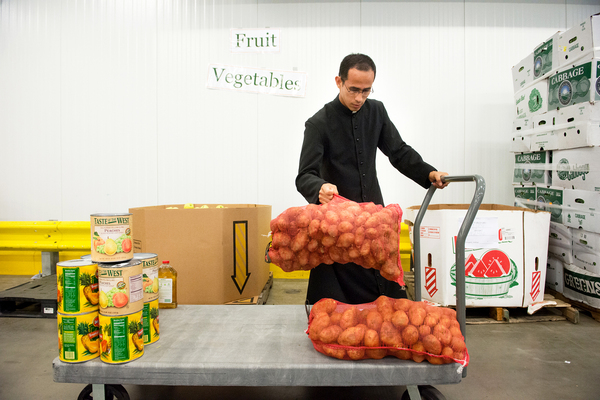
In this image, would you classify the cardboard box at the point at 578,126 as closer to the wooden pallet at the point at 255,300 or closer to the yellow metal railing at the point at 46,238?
the wooden pallet at the point at 255,300

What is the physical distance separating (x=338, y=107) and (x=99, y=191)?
3760 mm

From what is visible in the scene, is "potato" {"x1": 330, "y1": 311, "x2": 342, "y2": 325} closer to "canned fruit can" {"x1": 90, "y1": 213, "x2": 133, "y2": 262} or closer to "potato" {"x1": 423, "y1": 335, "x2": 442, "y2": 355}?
"potato" {"x1": 423, "y1": 335, "x2": 442, "y2": 355}

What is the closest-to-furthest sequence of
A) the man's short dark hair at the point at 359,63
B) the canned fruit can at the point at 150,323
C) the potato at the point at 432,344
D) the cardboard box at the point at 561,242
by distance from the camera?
the potato at the point at 432,344 → the canned fruit can at the point at 150,323 → the man's short dark hair at the point at 359,63 → the cardboard box at the point at 561,242

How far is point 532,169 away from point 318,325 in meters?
3.29

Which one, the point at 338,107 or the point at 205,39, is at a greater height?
the point at 205,39

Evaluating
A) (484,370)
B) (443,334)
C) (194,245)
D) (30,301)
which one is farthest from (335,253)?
(30,301)

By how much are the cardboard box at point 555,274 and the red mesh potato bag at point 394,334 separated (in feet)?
8.49

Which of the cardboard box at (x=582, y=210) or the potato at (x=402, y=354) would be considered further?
the cardboard box at (x=582, y=210)

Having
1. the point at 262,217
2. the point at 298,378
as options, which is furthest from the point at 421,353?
the point at 262,217

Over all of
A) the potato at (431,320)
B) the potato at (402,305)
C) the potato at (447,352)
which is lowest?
the potato at (447,352)

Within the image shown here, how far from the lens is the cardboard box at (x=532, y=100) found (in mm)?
3363

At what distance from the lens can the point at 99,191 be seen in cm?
445

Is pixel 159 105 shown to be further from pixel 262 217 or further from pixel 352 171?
pixel 352 171

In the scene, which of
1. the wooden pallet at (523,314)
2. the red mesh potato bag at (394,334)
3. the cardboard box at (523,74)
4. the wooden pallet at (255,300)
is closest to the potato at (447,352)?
the red mesh potato bag at (394,334)
